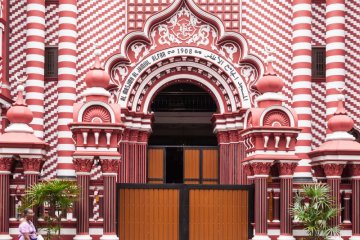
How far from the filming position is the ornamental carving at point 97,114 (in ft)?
66.8

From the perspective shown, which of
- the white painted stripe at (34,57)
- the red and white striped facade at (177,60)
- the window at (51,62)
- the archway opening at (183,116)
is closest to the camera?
the white painted stripe at (34,57)

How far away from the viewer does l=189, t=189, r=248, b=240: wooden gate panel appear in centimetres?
2061

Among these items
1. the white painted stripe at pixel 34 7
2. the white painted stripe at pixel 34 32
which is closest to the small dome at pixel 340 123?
the white painted stripe at pixel 34 32

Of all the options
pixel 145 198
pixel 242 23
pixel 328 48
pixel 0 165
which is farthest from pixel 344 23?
pixel 0 165

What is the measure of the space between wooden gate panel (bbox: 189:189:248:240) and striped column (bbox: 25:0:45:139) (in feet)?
21.8

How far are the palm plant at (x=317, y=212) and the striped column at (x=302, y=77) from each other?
16.1ft

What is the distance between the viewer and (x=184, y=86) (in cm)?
3334

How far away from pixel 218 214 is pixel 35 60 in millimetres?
8336

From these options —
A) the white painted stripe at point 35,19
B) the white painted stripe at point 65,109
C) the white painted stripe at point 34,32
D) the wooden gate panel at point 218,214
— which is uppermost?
the white painted stripe at point 35,19

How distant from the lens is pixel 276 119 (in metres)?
20.6

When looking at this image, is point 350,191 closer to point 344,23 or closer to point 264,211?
point 264,211

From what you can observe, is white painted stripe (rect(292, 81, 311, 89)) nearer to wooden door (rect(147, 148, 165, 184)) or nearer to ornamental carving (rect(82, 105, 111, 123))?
wooden door (rect(147, 148, 165, 184))

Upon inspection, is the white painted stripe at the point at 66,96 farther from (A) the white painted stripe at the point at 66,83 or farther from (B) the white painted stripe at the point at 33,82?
(B) the white painted stripe at the point at 33,82

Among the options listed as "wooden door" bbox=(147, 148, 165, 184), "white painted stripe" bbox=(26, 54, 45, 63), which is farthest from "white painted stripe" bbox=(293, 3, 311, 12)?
"white painted stripe" bbox=(26, 54, 45, 63)
